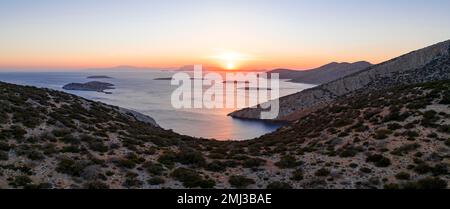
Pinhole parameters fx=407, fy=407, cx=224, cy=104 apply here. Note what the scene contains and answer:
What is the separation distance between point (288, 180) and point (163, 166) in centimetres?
681

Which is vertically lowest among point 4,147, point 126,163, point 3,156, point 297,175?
point 297,175

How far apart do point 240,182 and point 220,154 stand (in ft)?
21.4

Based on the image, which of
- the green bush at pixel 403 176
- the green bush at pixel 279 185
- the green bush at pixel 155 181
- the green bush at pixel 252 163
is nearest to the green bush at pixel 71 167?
the green bush at pixel 155 181

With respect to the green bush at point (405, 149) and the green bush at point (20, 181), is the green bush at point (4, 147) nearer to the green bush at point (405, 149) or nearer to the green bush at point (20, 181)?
the green bush at point (20, 181)

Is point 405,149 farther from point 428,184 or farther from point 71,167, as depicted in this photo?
point 71,167

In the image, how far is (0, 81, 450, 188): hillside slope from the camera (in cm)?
1916

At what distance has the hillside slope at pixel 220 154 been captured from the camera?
19.2m

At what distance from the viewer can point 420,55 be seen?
4082 inches

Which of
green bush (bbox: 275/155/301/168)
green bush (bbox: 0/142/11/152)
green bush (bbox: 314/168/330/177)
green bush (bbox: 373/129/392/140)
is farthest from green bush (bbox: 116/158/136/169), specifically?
green bush (bbox: 373/129/392/140)

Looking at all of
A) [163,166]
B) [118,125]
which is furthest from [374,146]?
[118,125]

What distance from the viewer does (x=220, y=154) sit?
2633 cm

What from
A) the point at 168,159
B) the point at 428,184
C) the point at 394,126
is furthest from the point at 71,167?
the point at 394,126

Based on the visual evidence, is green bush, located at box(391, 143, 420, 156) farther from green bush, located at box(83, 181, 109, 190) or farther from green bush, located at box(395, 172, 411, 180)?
green bush, located at box(83, 181, 109, 190)
